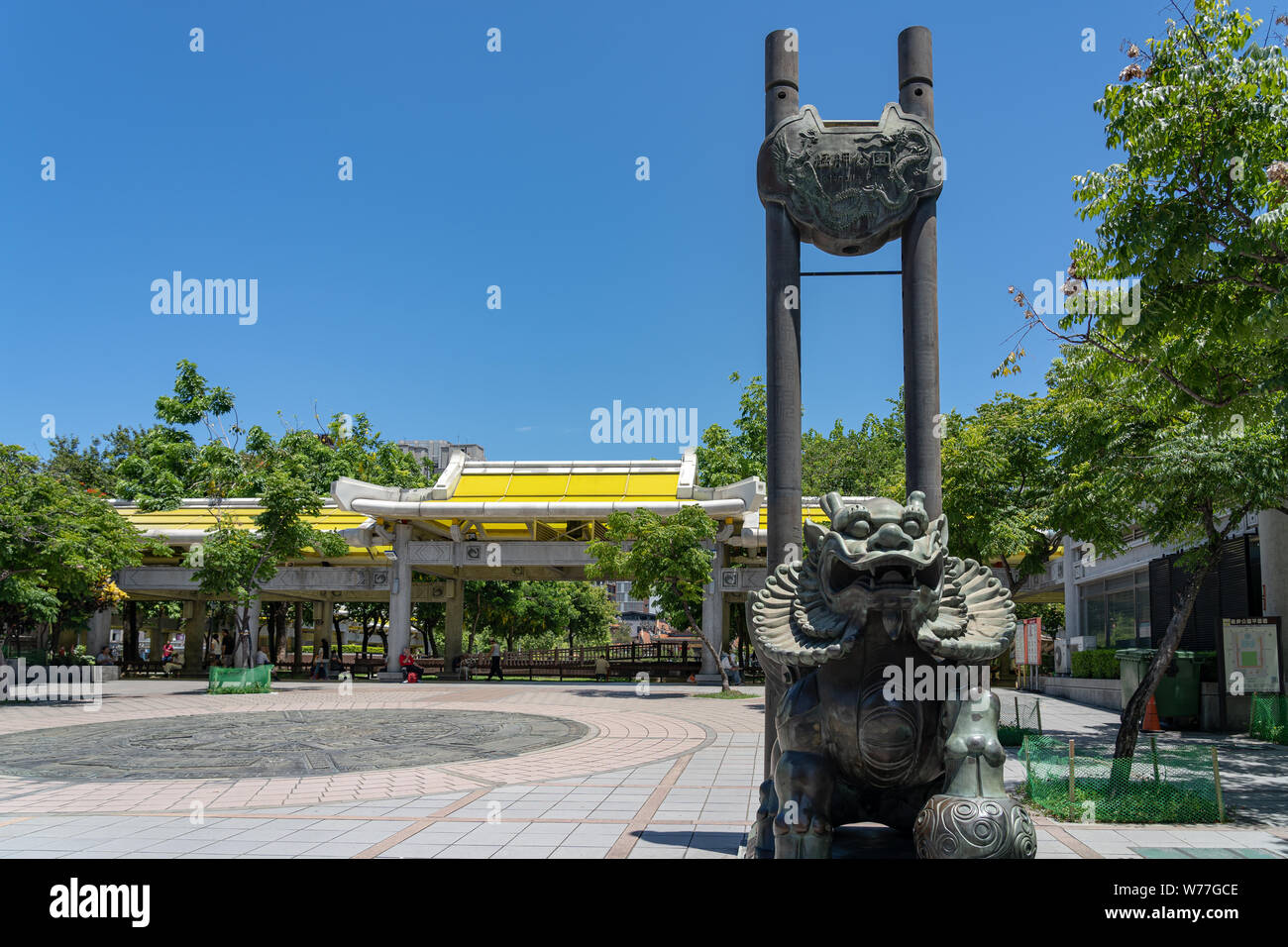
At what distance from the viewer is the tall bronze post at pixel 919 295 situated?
18.7 ft

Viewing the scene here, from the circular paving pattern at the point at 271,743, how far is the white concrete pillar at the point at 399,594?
33.6ft

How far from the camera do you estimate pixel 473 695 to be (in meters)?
22.2

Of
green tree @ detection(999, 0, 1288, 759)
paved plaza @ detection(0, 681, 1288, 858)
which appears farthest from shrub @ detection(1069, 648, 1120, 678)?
green tree @ detection(999, 0, 1288, 759)

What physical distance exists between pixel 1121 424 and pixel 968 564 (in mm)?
8935

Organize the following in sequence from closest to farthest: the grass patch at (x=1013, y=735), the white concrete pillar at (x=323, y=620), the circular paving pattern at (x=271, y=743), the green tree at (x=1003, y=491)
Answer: the circular paving pattern at (x=271, y=743), the grass patch at (x=1013, y=735), the green tree at (x=1003, y=491), the white concrete pillar at (x=323, y=620)

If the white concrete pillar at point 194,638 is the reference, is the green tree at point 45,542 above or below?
above

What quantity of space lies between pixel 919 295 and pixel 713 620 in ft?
68.0

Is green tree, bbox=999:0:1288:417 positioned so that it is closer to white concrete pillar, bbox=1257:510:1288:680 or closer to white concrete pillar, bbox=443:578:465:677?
white concrete pillar, bbox=1257:510:1288:680

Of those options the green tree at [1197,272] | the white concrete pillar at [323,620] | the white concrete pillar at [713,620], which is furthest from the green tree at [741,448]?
the green tree at [1197,272]

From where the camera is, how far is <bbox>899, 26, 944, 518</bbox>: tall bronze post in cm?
570

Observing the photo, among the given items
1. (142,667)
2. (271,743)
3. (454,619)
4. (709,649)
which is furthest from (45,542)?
(709,649)

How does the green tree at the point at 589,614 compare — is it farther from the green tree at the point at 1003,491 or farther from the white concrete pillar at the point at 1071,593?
the green tree at the point at 1003,491
